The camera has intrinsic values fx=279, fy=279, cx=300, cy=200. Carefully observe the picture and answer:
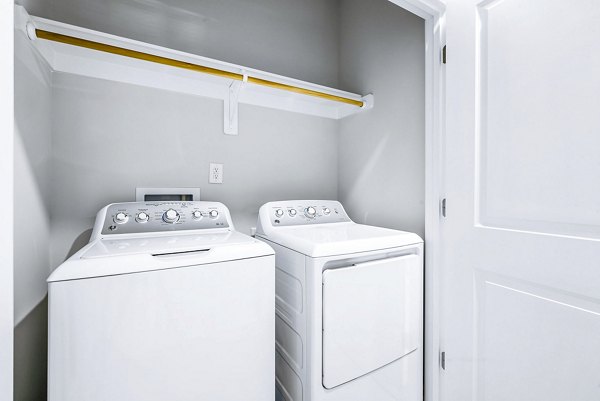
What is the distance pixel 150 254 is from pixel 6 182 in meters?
0.45

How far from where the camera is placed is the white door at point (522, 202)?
0.90m

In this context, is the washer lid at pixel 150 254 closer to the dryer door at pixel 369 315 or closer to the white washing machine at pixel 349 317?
the white washing machine at pixel 349 317

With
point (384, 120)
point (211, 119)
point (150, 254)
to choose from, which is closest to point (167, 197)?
point (211, 119)

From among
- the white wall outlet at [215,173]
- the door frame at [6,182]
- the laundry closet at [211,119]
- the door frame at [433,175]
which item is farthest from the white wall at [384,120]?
the door frame at [6,182]

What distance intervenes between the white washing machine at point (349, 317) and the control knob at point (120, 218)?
70cm

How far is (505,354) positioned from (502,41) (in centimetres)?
123

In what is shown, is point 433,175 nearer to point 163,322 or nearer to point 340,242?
point 340,242

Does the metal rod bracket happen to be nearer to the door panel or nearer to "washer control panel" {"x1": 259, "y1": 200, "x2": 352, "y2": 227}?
"washer control panel" {"x1": 259, "y1": 200, "x2": 352, "y2": 227}

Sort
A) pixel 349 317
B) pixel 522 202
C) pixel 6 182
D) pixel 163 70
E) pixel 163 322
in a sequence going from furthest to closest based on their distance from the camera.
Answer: pixel 163 70 < pixel 349 317 < pixel 522 202 < pixel 163 322 < pixel 6 182

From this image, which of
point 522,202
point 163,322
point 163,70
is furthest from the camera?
point 163,70

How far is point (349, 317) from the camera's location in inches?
47.3

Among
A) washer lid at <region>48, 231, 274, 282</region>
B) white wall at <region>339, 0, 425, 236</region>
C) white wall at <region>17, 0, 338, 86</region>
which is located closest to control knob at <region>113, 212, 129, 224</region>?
washer lid at <region>48, 231, 274, 282</region>

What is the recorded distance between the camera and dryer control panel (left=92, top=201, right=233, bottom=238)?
130 cm

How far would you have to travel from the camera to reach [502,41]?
109 cm
